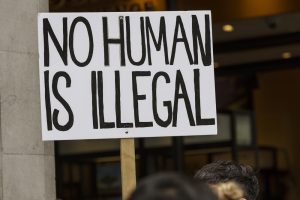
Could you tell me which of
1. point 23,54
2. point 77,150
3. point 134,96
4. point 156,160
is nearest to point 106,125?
point 134,96

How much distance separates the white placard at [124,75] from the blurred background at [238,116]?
4.39 meters

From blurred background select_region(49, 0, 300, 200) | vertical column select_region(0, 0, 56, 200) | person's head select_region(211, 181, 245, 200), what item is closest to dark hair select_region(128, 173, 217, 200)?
person's head select_region(211, 181, 245, 200)

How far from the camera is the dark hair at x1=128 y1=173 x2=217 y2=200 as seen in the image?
1717 millimetres

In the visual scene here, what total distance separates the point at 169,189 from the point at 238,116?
953 cm

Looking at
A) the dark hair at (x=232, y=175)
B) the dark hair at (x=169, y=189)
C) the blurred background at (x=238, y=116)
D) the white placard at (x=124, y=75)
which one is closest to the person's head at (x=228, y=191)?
the dark hair at (x=232, y=175)

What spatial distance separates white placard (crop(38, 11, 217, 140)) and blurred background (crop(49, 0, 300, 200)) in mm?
4392

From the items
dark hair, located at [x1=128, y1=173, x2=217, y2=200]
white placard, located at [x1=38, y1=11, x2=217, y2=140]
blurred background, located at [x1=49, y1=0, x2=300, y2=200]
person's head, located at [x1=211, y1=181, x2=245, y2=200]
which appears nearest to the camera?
dark hair, located at [x1=128, y1=173, x2=217, y2=200]

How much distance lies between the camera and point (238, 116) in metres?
11.2

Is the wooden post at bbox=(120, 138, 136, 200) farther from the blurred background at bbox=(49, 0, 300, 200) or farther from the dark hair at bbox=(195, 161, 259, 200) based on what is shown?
the blurred background at bbox=(49, 0, 300, 200)

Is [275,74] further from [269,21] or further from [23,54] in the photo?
[23,54]

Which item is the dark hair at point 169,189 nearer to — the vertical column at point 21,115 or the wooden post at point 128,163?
the wooden post at point 128,163

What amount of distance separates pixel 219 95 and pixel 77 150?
5.93ft

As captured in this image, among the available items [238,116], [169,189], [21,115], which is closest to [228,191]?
[169,189]

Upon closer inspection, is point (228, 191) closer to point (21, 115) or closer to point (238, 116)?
point (21, 115)
